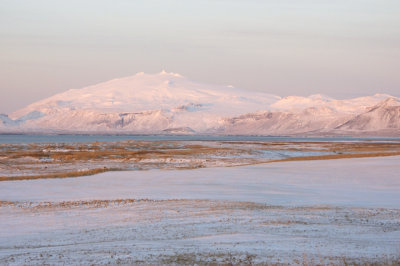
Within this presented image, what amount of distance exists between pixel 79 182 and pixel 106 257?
20541mm

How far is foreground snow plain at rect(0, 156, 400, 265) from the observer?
14445 mm

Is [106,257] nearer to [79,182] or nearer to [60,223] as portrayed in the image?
[60,223]

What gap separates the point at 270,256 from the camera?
46.4ft

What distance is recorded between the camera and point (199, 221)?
64.5 feet

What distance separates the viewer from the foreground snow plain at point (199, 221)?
1445 centimetres

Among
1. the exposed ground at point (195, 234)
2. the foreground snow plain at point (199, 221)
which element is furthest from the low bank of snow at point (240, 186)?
the exposed ground at point (195, 234)

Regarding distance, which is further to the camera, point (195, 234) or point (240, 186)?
point (240, 186)

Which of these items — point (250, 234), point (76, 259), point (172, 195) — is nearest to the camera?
point (76, 259)

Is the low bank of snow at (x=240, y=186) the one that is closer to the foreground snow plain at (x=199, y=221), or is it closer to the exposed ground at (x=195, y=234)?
the foreground snow plain at (x=199, y=221)

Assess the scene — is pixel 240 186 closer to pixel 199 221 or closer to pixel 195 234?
pixel 199 221

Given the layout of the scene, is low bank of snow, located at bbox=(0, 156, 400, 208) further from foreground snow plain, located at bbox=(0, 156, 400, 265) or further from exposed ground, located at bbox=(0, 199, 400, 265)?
exposed ground, located at bbox=(0, 199, 400, 265)

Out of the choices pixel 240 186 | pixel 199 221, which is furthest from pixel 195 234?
pixel 240 186

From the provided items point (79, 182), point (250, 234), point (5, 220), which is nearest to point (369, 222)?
point (250, 234)

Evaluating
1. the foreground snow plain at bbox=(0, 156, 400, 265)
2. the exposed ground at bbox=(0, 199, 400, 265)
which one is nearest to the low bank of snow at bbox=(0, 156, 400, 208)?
the foreground snow plain at bbox=(0, 156, 400, 265)
